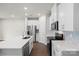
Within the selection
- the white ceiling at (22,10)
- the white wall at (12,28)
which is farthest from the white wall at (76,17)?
the white wall at (12,28)

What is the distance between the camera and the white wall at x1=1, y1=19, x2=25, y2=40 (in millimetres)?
3526

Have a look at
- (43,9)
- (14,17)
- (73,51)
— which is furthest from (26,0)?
(43,9)

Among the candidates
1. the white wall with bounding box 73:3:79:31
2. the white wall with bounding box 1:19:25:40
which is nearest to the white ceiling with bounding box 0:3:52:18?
the white wall with bounding box 1:19:25:40

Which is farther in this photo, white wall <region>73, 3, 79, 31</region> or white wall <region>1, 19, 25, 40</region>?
white wall <region>1, 19, 25, 40</region>

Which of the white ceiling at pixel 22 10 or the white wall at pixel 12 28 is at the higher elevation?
the white ceiling at pixel 22 10

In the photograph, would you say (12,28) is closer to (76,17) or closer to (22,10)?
(22,10)

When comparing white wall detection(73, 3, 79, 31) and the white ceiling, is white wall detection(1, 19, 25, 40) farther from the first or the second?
white wall detection(73, 3, 79, 31)

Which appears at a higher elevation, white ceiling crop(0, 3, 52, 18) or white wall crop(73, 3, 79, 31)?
white ceiling crop(0, 3, 52, 18)

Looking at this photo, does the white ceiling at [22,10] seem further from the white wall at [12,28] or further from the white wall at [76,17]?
the white wall at [76,17]

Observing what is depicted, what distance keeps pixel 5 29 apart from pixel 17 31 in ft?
1.97

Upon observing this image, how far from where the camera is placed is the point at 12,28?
384cm

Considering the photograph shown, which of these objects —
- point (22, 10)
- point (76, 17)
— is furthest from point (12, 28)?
point (76, 17)

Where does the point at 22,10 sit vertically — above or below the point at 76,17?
above

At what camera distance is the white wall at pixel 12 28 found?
11.6ft
